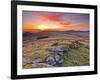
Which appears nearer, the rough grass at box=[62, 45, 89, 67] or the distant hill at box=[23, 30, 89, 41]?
the distant hill at box=[23, 30, 89, 41]

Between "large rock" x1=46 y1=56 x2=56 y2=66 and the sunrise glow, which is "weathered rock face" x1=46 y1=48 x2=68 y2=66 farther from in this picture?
the sunrise glow

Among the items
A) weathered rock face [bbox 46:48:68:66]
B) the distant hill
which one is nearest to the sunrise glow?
the distant hill

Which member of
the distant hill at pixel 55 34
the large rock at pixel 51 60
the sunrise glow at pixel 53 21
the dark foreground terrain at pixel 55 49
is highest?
the sunrise glow at pixel 53 21

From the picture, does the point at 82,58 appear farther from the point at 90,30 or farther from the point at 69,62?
the point at 90,30

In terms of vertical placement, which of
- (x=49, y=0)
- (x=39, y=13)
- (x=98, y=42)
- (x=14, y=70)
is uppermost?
(x=49, y=0)

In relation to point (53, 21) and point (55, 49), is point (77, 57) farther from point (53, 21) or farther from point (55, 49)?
point (53, 21)

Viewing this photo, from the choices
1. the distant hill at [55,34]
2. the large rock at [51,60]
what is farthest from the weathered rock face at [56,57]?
the distant hill at [55,34]

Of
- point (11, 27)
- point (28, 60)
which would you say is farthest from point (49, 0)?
point (28, 60)

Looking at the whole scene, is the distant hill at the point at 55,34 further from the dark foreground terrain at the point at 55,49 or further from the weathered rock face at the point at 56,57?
the weathered rock face at the point at 56,57
